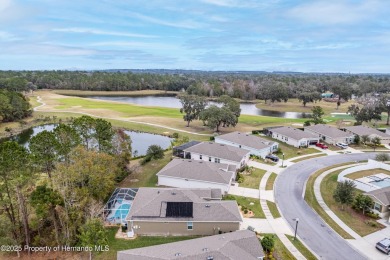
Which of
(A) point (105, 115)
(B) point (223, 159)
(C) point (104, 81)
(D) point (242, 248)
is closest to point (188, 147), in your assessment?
(B) point (223, 159)

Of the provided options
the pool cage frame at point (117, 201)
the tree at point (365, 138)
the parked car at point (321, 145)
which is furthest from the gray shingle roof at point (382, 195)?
the tree at point (365, 138)

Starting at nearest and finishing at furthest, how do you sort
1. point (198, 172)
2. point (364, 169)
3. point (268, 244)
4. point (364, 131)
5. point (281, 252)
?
point (268, 244) < point (281, 252) < point (198, 172) < point (364, 169) < point (364, 131)

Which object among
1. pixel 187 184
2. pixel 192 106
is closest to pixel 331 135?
pixel 192 106

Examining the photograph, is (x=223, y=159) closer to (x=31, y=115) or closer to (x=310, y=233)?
(x=310, y=233)

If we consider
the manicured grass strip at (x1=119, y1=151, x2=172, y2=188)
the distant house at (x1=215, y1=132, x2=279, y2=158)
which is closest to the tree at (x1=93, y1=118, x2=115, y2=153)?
the manicured grass strip at (x1=119, y1=151, x2=172, y2=188)

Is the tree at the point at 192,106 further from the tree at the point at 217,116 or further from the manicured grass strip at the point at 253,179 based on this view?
the manicured grass strip at the point at 253,179

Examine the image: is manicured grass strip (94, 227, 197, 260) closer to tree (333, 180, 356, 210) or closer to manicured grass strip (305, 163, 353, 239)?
manicured grass strip (305, 163, 353, 239)

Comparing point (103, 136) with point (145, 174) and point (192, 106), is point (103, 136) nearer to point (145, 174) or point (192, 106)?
point (145, 174)
